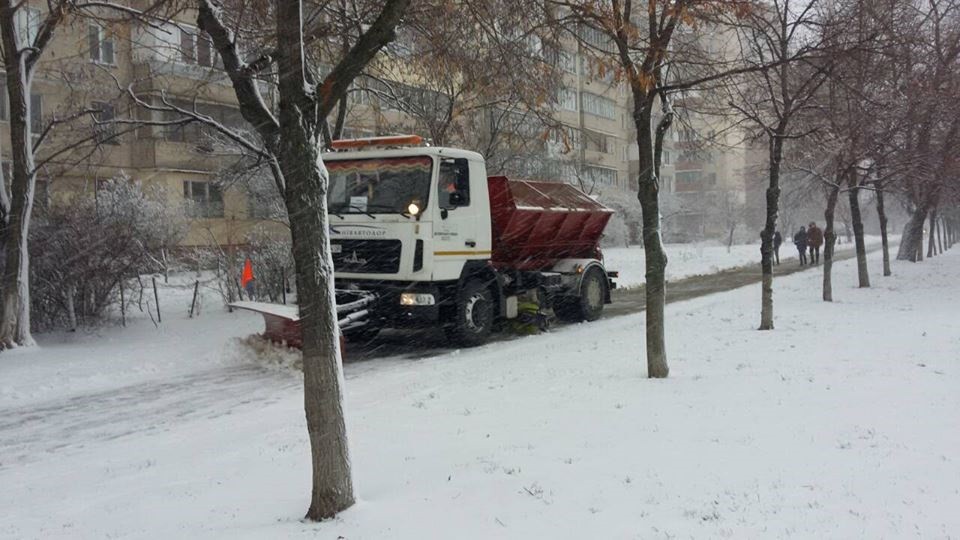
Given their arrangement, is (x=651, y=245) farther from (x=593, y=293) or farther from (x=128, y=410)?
(x=593, y=293)

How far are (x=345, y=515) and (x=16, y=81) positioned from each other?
37.2 ft

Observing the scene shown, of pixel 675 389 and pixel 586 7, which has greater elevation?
pixel 586 7

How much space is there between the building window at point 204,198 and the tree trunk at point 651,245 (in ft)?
72.2

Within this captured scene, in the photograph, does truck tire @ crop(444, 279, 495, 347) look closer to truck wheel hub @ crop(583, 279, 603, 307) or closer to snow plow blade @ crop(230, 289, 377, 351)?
snow plow blade @ crop(230, 289, 377, 351)

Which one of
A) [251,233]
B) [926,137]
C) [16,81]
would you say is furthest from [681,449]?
[926,137]

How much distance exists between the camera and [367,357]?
1192 centimetres

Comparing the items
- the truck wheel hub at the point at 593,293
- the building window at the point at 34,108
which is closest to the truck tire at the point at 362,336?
the truck wheel hub at the point at 593,293

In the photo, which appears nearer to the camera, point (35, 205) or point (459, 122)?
point (35, 205)

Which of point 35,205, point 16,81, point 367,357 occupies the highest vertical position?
point 16,81

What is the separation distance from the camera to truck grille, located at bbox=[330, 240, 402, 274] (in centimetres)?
1167

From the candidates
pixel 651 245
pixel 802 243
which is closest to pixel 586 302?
pixel 651 245

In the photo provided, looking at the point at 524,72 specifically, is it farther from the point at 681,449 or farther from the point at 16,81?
the point at 16,81

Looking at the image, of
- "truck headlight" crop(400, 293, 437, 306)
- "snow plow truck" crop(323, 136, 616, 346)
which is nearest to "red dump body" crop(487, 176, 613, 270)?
"snow plow truck" crop(323, 136, 616, 346)

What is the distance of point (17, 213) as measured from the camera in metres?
12.6
